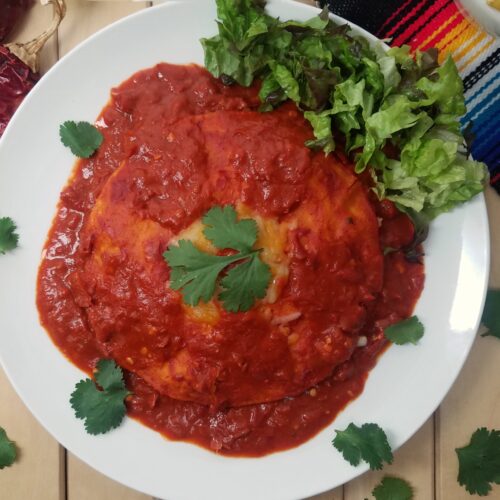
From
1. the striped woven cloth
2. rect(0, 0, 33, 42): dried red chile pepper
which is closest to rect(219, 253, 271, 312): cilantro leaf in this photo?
the striped woven cloth

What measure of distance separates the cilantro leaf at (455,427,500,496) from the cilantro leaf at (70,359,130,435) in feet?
6.12

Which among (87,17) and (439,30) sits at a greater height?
(439,30)

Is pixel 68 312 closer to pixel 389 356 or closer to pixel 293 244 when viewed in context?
pixel 293 244

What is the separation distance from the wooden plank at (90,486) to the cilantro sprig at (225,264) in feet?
4.72

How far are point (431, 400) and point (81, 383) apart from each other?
1.73m

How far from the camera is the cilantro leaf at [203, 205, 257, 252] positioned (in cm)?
258

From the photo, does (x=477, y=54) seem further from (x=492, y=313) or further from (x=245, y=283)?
(x=245, y=283)

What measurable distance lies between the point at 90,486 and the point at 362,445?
59.9 inches

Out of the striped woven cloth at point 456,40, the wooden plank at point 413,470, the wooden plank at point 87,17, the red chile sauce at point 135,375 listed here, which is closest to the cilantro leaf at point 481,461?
the wooden plank at point 413,470

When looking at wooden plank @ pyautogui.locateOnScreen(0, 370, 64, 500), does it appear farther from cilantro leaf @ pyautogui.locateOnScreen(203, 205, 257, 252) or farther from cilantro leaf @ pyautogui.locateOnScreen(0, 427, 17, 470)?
cilantro leaf @ pyautogui.locateOnScreen(203, 205, 257, 252)

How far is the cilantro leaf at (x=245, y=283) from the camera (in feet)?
8.48

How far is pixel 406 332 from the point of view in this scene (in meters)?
3.15

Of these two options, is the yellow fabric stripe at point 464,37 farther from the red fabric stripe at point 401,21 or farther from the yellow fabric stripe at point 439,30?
the red fabric stripe at point 401,21

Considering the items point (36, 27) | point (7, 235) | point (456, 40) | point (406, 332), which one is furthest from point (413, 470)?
point (36, 27)
